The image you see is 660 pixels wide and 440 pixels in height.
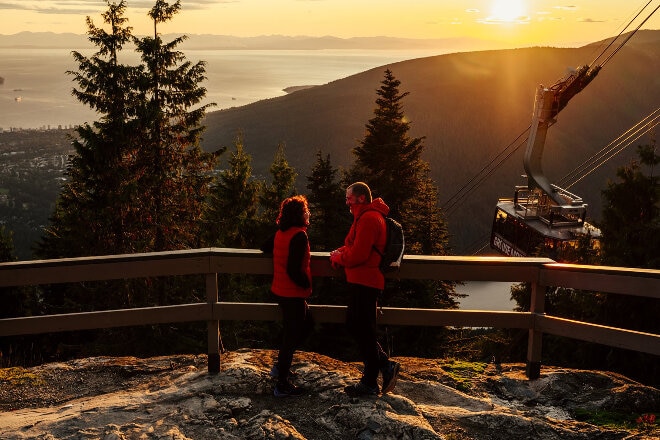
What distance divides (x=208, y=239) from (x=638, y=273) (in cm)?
3701

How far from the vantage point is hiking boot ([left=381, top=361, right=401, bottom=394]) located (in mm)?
5938

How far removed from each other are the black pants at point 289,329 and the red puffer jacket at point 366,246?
575 millimetres

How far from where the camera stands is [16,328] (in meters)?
6.38

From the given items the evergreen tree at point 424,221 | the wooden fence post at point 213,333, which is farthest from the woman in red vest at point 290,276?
the evergreen tree at point 424,221

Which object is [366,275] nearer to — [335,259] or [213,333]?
[335,259]

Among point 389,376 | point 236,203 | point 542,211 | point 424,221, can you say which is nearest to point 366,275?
point 389,376

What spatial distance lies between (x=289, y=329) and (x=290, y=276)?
548 millimetres

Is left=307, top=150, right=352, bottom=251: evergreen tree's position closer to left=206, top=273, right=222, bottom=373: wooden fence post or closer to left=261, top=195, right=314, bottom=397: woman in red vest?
left=206, top=273, right=222, bottom=373: wooden fence post

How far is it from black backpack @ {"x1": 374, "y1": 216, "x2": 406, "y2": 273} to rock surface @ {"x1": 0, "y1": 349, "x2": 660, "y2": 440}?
4.06ft

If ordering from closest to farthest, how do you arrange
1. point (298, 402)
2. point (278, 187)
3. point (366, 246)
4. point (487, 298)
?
point (366, 246)
point (298, 402)
point (278, 187)
point (487, 298)

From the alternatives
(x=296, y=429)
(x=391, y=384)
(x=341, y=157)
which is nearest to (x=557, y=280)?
(x=391, y=384)

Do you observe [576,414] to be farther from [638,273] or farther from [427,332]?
[427,332]

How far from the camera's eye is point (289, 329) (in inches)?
237

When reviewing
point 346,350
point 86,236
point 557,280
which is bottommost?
point 346,350
